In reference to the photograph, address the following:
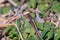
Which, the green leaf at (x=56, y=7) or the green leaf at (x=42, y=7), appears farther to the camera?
the green leaf at (x=42, y=7)

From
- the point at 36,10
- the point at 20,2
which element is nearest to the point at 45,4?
the point at 36,10

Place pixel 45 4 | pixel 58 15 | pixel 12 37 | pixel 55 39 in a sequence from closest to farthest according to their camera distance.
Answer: pixel 55 39 → pixel 12 37 → pixel 58 15 → pixel 45 4

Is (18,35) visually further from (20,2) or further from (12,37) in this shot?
(20,2)

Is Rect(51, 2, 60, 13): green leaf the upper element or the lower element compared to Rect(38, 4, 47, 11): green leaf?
upper

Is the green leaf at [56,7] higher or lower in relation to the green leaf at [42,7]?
higher

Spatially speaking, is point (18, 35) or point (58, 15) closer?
point (18, 35)

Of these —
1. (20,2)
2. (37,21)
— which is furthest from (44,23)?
(20,2)

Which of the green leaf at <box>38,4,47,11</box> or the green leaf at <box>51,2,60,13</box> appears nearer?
the green leaf at <box>51,2,60,13</box>

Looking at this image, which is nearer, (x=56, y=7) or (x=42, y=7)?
(x=56, y=7)

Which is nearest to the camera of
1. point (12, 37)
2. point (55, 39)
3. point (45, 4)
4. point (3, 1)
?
point (55, 39)
